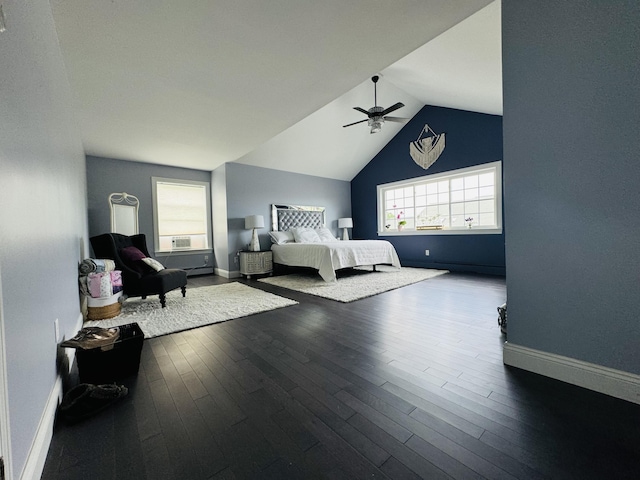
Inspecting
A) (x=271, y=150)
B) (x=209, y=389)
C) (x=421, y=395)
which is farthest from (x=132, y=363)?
(x=271, y=150)

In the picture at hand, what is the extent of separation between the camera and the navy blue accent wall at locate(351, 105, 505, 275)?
5.14m

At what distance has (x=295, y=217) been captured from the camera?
21.6 ft

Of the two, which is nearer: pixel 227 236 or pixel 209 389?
pixel 209 389

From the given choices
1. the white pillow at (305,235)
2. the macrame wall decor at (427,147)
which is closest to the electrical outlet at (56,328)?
the white pillow at (305,235)

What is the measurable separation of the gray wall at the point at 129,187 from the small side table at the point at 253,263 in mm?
1274

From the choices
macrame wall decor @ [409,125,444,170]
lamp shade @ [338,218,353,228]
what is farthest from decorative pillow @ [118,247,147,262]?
macrame wall decor @ [409,125,444,170]

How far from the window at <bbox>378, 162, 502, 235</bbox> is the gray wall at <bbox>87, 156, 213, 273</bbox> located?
5001 mm

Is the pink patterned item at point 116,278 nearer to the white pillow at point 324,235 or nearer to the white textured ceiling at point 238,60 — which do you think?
the white textured ceiling at point 238,60

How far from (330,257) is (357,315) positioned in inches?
71.4

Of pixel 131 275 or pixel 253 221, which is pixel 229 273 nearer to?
pixel 253 221

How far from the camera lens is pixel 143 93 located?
8.91 ft

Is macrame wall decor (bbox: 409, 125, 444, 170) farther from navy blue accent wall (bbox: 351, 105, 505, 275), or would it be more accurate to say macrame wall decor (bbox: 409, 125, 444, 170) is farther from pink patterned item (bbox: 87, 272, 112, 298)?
pink patterned item (bbox: 87, 272, 112, 298)

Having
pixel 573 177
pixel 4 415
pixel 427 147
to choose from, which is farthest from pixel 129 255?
pixel 427 147

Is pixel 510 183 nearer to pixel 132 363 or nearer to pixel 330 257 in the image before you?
pixel 132 363
